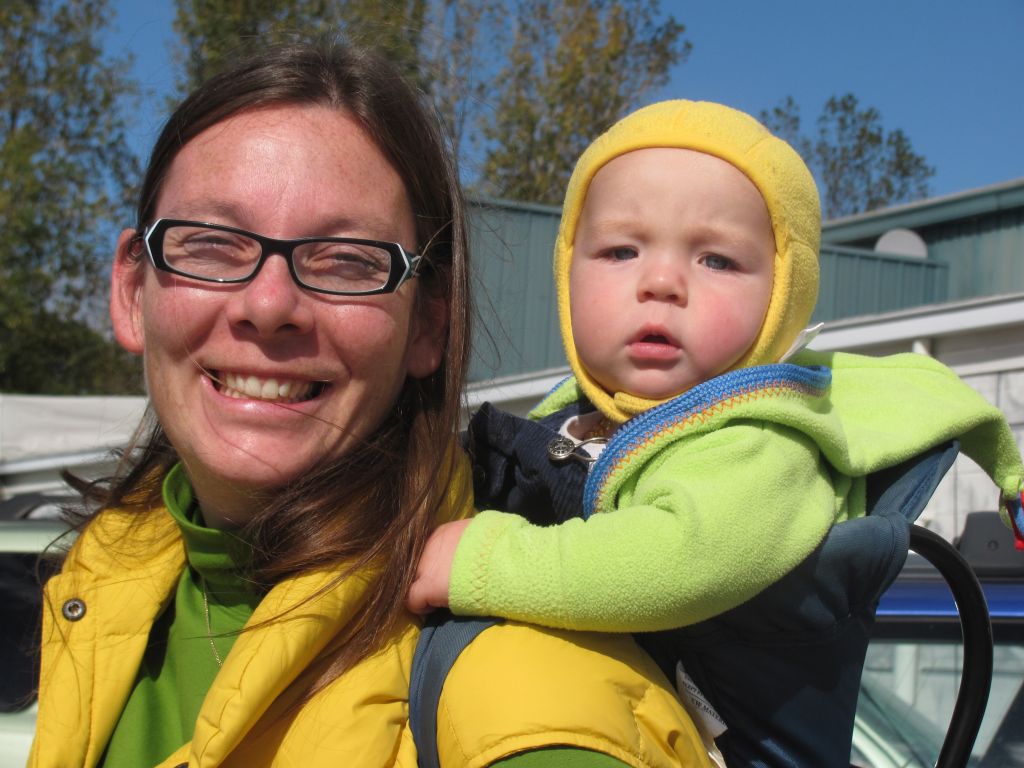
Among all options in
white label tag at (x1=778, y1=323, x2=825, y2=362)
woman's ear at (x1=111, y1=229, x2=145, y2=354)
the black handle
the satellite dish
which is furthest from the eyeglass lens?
the satellite dish

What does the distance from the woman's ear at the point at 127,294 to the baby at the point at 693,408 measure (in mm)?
666

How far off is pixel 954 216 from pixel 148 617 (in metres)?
13.2

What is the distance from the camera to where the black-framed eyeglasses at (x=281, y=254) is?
5.25 ft

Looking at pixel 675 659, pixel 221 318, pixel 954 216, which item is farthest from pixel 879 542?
pixel 954 216

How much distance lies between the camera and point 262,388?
1.63m

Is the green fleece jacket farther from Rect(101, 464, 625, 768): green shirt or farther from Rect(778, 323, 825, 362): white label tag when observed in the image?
Rect(101, 464, 625, 768): green shirt

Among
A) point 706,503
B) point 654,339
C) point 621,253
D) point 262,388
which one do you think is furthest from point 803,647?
point 262,388

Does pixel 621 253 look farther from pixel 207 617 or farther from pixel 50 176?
pixel 50 176

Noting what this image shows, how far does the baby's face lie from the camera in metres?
1.76

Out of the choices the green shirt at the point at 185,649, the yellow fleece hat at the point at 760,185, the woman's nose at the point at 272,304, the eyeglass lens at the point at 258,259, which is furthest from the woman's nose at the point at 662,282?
the green shirt at the point at 185,649

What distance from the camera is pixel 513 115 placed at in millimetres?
16859

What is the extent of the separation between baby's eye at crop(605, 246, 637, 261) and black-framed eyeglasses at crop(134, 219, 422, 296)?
0.38m

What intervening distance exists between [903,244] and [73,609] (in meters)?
13.4

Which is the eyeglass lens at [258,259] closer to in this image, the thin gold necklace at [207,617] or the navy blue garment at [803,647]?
the thin gold necklace at [207,617]
